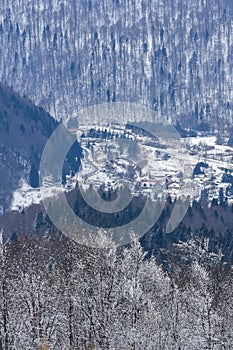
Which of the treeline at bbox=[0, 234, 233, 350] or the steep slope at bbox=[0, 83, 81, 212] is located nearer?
the treeline at bbox=[0, 234, 233, 350]

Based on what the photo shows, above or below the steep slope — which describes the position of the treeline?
below

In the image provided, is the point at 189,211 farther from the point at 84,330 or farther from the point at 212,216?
the point at 84,330

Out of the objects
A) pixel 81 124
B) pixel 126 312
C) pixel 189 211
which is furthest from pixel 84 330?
pixel 81 124

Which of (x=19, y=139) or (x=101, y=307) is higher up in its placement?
(x=19, y=139)

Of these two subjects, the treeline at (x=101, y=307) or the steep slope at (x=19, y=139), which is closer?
the treeline at (x=101, y=307)

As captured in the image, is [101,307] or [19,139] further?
[19,139]
